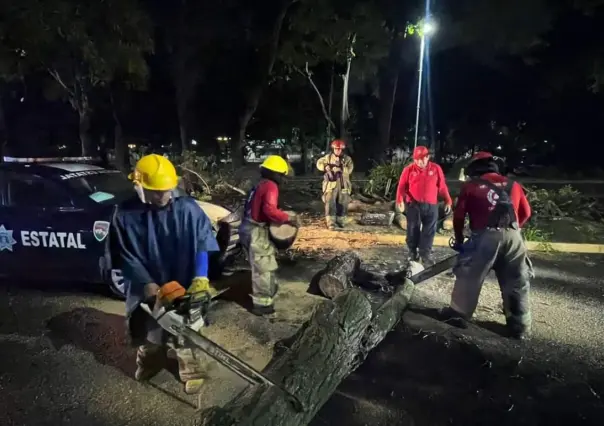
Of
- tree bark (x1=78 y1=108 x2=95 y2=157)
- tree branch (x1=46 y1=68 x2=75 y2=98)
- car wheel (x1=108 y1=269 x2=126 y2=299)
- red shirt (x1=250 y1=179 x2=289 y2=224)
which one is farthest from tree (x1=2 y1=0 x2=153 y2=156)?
red shirt (x1=250 y1=179 x2=289 y2=224)

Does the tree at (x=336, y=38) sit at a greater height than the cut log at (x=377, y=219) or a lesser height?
greater

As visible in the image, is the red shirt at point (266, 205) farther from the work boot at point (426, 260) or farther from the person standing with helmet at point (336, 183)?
the person standing with helmet at point (336, 183)

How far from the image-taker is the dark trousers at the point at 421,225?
740 centimetres

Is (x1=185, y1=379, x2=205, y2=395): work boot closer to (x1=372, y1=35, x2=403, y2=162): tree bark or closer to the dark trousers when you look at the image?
the dark trousers

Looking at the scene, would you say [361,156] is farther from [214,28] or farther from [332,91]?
[214,28]

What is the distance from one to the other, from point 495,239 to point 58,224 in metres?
4.70

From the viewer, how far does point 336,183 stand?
10.5 meters

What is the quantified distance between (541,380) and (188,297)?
9.78ft

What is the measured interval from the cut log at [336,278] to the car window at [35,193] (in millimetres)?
3018

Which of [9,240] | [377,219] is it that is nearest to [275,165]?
[9,240]

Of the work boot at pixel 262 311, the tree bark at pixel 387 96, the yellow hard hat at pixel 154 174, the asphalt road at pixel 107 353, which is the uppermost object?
the tree bark at pixel 387 96

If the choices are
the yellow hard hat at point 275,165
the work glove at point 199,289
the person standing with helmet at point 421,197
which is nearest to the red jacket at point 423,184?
the person standing with helmet at point 421,197

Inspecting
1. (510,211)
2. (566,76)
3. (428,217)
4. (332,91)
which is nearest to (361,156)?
(332,91)

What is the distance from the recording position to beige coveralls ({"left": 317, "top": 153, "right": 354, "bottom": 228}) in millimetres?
10453
